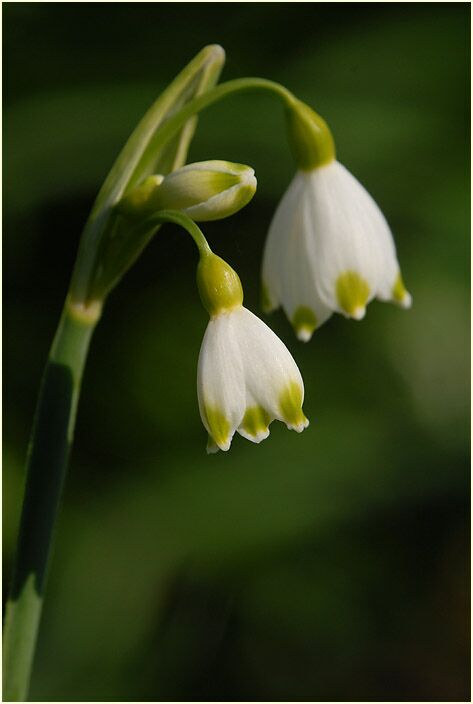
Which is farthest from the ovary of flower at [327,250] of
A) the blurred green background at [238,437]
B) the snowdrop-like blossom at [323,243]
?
Result: the blurred green background at [238,437]

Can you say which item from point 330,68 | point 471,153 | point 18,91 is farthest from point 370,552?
point 18,91

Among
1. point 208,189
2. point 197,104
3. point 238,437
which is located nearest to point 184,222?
point 208,189

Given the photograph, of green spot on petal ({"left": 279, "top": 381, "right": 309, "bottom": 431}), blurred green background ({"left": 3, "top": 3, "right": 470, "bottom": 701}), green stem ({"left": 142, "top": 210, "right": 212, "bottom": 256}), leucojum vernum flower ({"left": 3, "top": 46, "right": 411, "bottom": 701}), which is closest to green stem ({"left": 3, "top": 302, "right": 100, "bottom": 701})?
leucojum vernum flower ({"left": 3, "top": 46, "right": 411, "bottom": 701})

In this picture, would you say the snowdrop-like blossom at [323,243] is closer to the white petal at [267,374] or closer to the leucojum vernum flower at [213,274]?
the leucojum vernum flower at [213,274]

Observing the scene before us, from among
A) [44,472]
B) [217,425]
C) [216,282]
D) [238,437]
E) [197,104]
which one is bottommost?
[238,437]

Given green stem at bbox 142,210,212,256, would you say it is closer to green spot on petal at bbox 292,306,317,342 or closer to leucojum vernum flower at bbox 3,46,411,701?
leucojum vernum flower at bbox 3,46,411,701

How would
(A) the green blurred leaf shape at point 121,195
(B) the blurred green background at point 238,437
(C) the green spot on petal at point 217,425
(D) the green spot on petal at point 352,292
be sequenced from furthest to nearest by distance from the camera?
(B) the blurred green background at point 238,437 < (D) the green spot on petal at point 352,292 < (A) the green blurred leaf shape at point 121,195 < (C) the green spot on petal at point 217,425

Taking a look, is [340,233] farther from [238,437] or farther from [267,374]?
[238,437]
